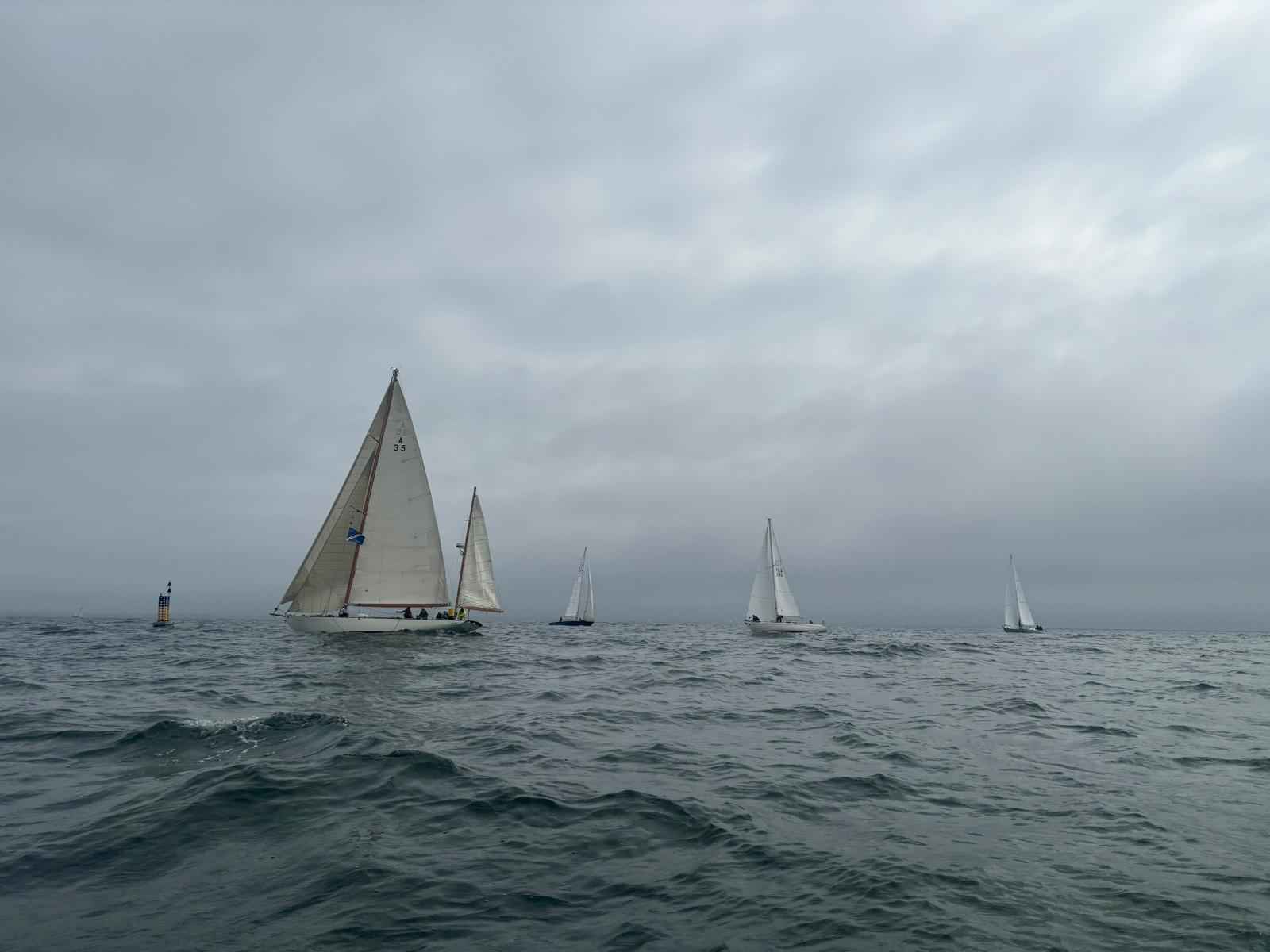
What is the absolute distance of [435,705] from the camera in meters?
17.9

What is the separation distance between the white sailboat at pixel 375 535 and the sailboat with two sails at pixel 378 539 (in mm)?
53

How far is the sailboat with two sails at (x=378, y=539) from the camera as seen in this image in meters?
45.2

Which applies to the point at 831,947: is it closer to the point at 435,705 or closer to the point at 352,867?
the point at 352,867

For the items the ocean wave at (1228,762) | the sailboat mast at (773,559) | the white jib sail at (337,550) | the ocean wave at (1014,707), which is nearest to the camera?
the ocean wave at (1228,762)

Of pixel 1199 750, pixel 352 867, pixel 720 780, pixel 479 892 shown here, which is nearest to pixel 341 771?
pixel 352 867

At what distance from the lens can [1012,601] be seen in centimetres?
11544

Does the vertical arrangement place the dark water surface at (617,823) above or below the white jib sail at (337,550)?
below

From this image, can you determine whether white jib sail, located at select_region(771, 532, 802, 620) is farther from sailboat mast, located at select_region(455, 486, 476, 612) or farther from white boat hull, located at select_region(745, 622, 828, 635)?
sailboat mast, located at select_region(455, 486, 476, 612)

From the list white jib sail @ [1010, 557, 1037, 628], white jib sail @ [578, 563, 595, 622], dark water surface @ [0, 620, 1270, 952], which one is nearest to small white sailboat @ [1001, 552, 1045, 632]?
white jib sail @ [1010, 557, 1037, 628]

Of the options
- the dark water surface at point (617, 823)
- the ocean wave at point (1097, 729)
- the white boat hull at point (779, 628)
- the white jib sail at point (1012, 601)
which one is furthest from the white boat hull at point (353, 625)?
the white jib sail at point (1012, 601)

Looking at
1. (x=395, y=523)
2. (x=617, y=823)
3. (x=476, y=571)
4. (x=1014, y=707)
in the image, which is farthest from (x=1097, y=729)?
(x=476, y=571)

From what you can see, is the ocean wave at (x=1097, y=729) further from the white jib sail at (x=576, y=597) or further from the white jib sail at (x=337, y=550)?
the white jib sail at (x=576, y=597)

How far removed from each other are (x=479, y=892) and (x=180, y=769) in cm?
722

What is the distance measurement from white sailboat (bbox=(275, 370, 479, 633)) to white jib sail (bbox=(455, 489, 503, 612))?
984 centimetres
